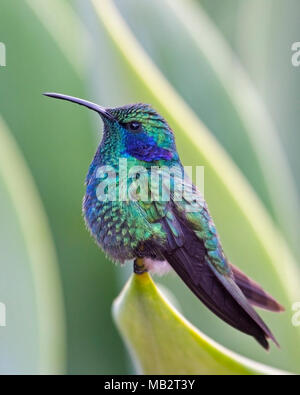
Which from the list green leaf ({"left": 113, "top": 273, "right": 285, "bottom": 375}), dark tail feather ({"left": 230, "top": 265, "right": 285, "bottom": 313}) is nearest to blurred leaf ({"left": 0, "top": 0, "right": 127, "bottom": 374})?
green leaf ({"left": 113, "top": 273, "right": 285, "bottom": 375})

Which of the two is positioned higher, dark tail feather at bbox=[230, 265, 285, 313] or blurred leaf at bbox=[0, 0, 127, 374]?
blurred leaf at bbox=[0, 0, 127, 374]

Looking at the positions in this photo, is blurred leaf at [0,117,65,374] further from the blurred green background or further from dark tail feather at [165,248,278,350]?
dark tail feather at [165,248,278,350]

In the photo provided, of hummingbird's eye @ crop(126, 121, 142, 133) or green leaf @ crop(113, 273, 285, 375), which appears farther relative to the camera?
hummingbird's eye @ crop(126, 121, 142, 133)

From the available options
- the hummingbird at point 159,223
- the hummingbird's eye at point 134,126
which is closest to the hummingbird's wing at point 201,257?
the hummingbird at point 159,223

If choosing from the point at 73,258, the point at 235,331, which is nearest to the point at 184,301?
the point at 235,331

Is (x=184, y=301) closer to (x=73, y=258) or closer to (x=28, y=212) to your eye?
(x=73, y=258)

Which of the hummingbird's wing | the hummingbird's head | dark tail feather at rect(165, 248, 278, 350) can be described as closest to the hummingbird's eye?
the hummingbird's head

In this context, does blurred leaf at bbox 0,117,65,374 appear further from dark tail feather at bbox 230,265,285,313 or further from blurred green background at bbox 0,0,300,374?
dark tail feather at bbox 230,265,285,313

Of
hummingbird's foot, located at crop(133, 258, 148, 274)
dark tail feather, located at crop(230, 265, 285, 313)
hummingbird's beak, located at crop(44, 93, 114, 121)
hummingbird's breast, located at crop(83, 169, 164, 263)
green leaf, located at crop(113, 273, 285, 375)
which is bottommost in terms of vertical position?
green leaf, located at crop(113, 273, 285, 375)
